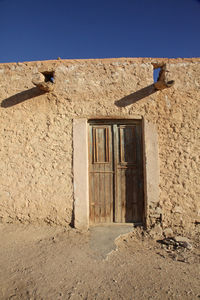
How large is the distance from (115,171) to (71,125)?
1.11 m

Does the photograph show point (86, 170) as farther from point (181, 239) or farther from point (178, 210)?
point (181, 239)

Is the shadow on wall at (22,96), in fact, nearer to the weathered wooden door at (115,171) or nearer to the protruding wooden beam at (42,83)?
the protruding wooden beam at (42,83)

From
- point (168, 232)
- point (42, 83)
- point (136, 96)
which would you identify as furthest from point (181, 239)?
point (42, 83)

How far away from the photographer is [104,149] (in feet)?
11.1

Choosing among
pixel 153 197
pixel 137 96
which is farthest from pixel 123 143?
pixel 153 197

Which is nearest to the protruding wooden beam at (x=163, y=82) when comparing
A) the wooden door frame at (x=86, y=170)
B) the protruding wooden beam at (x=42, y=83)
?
the wooden door frame at (x=86, y=170)

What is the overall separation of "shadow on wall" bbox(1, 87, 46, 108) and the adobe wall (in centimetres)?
2

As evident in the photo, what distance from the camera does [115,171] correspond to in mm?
3326

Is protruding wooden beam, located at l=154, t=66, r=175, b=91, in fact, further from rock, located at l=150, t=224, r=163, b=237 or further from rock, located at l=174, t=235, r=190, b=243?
rock, located at l=174, t=235, r=190, b=243

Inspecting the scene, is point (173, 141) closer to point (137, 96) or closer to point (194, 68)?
point (137, 96)

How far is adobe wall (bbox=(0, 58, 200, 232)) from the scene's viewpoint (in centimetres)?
316

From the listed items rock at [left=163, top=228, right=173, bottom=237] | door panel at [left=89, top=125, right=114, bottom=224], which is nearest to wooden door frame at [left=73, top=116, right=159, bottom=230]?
door panel at [left=89, top=125, right=114, bottom=224]

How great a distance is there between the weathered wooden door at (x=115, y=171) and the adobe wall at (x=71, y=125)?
0.76 ft

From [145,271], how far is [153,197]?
1170 mm
